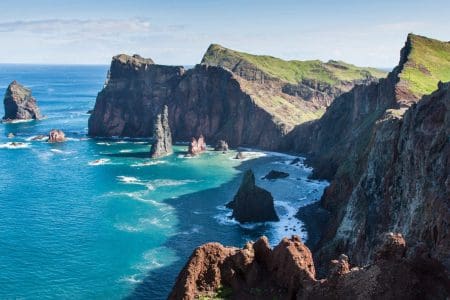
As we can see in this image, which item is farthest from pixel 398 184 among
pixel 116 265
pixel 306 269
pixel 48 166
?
pixel 48 166

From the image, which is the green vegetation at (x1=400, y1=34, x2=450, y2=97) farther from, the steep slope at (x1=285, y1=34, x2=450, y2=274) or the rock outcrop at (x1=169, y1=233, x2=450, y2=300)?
the rock outcrop at (x1=169, y1=233, x2=450, y2=300)

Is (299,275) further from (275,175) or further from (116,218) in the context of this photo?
(275,175)

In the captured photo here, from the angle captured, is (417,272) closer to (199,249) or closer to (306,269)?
(306,269)

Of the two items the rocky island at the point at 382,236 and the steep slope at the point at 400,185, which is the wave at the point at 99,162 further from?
the steep slope at the point at 400,185

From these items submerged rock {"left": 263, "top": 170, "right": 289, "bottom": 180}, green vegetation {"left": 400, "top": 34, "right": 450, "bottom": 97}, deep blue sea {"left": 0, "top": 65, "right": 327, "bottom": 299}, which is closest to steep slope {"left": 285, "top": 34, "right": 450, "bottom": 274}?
green vegetation {"left": 400, "top": 34, "right": 450, "bottom": 97}

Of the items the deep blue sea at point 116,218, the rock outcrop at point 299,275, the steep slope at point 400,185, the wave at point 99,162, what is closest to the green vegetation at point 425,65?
the steep slope at point 400,185
